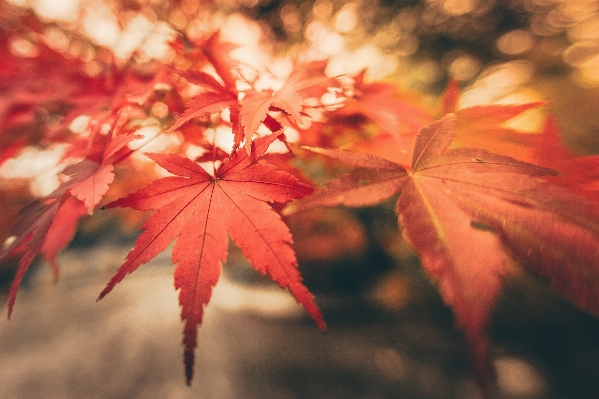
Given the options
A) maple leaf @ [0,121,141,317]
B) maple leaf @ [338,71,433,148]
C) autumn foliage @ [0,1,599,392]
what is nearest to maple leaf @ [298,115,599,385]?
autumn foliage @ [0,1,599,392]

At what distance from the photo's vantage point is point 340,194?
429 millimetres

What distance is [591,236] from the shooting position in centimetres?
33

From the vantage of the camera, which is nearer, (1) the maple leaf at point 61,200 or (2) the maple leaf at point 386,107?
(1) the maple leaf at point 61,200

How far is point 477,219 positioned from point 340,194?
184 millimetres

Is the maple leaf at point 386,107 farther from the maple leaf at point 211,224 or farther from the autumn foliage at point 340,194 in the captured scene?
the maple leaf at point 211,224

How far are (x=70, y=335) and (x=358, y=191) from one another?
1.32 m

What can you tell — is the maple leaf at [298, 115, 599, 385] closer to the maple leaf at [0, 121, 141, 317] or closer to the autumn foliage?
the autumn foliage

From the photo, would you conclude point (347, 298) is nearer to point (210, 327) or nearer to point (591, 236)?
point (210, 327)

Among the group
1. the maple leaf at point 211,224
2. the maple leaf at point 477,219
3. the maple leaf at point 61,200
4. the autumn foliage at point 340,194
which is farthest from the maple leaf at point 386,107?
the maple leaf at point 61,200

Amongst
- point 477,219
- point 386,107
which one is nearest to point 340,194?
point 477,219

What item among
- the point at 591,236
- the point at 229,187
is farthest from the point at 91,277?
the point at 591,236

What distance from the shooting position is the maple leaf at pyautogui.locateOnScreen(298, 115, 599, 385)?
0.33 meters

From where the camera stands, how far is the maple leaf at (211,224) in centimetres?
42

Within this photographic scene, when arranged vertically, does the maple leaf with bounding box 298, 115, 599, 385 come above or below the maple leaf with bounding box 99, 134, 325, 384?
below
